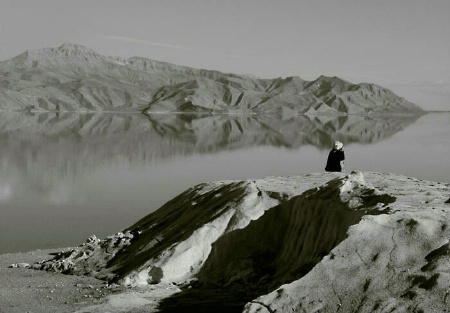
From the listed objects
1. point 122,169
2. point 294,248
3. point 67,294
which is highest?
point 294,248

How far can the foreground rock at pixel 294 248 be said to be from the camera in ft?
28.6

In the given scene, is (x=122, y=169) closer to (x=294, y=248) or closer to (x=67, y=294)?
(x=67, y=294)

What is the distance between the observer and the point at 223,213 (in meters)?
13.1

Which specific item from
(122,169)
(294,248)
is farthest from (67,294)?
(122,169)

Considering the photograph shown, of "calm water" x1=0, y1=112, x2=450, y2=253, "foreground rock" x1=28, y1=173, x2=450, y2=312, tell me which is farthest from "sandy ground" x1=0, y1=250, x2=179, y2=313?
"calm water" x1=0, y1=112, x2=450, y2=253

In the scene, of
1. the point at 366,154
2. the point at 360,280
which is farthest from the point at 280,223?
the point at 366,154

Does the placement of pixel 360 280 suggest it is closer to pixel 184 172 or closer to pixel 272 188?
pixel 272 188

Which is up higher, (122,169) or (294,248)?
(294,248)

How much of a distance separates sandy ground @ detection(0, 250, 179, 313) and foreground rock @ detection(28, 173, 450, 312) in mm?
378

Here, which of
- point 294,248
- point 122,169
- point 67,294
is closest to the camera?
point 67,294

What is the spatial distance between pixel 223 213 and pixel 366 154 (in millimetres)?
38235

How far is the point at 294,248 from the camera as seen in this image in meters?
12.0

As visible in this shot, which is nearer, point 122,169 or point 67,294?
point 67,294

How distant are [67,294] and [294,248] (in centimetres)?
453
